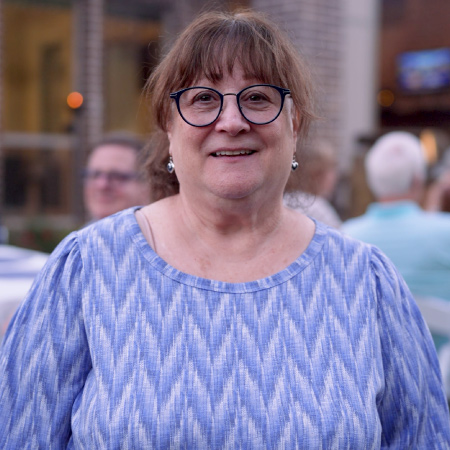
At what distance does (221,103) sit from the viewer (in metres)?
1.80

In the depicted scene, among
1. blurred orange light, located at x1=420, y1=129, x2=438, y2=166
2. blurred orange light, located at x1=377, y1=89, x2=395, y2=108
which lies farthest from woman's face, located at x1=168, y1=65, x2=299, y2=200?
blurred orange light, located at x1=377, y1=89, x2=395, y2=108

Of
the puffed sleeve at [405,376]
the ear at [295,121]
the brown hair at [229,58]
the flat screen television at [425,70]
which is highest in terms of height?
the flat screen television at [425,70]

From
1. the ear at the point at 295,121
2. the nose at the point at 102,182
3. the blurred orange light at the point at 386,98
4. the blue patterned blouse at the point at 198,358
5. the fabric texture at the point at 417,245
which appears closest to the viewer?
the blue patterned blouse at the point at 198,358

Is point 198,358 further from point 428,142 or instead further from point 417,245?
point 428,142

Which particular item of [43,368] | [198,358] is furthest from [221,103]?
[43,368]

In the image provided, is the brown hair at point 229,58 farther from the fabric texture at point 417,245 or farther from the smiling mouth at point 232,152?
the fabric texture at point 417,245

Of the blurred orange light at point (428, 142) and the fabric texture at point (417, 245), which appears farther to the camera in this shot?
the blurred orange light at point (428, 142)

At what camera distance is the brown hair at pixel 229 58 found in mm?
1814

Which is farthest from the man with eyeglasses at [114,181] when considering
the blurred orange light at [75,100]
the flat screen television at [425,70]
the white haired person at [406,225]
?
the flat screen television at [425,70]

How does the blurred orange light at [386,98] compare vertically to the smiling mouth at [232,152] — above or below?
above

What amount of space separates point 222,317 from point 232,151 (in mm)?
420

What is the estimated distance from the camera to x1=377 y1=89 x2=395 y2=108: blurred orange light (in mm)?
17625

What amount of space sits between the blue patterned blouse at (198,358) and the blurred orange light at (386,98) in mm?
16391

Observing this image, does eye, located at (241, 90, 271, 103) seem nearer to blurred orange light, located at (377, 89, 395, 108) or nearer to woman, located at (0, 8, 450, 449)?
woman, located at (0, 8, 450, 449)
